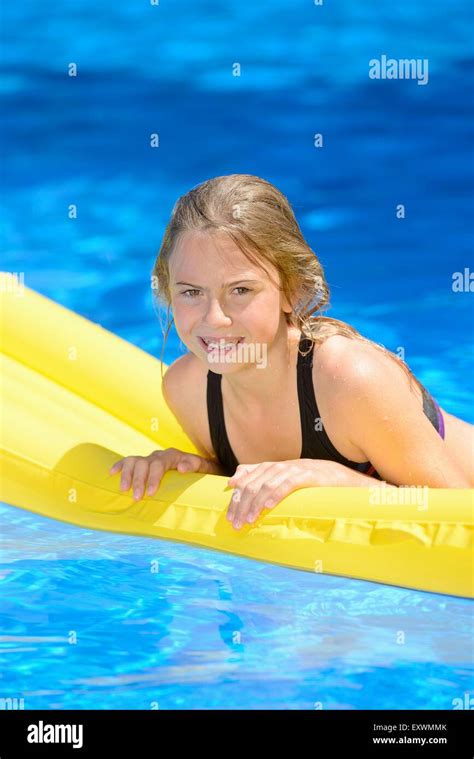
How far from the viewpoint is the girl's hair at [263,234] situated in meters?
2.21

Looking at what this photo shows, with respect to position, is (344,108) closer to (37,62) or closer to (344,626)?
(37,62)

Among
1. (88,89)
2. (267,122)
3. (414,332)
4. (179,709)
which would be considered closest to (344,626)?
(179,709)

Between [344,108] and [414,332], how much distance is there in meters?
2.38

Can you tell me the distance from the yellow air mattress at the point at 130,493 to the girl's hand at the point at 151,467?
0.07 feet

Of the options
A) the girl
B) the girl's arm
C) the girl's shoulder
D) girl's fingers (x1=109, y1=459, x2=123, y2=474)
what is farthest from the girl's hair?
girl's fingers (x1=109, y1=459, x2=123, y2=474)

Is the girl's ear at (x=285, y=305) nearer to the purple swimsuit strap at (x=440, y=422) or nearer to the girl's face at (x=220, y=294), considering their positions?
the girl's face at (x=220, y=294)

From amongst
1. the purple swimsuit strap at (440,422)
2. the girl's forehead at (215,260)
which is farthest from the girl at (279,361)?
Answer: the purple swimsuit strap at (440,422)

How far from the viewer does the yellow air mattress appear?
2.02 m

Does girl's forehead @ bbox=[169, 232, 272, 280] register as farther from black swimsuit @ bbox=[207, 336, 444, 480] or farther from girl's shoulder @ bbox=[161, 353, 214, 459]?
girl's shoulder @ bbox=[161, 353, 214, 459]

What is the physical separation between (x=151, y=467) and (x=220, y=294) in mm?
496

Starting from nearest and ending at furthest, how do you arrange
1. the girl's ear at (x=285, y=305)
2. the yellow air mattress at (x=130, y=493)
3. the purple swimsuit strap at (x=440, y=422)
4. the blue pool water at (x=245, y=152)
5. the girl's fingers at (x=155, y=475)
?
the yellow air mattress at (x=130, y=493) → the girl's ear at (x=285, y=305) → the girl's fingers at (x=155, y=475) → the purple swimsuit strap at (x=440, y=422) → the blue pool water at (x=245, y=152)

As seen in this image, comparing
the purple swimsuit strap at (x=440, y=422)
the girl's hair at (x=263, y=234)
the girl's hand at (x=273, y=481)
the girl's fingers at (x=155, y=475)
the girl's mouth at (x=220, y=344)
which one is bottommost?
the girl's hand at (x=273, y=481)

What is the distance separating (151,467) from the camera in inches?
97.2

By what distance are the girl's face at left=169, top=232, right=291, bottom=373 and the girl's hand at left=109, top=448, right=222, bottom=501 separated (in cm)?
34
